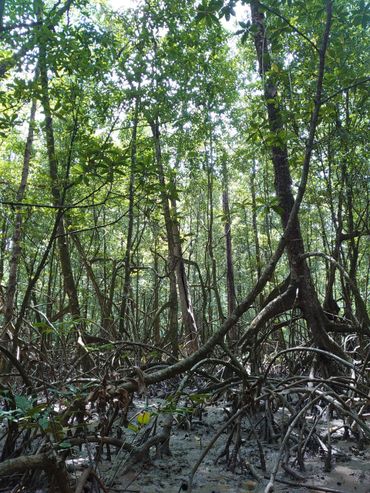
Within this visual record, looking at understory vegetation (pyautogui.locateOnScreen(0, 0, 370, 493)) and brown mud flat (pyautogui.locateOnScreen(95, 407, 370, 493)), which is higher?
understory vegetation (pyautogui.locateOnScreen(0, 0, 370, 493))

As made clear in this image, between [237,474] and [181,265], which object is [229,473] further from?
[181,265]

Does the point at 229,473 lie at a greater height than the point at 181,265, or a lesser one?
lesser

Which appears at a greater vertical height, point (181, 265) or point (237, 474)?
point (181, 265)

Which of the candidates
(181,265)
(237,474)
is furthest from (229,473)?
(181,265)

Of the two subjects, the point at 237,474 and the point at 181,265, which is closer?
the point at 237,474

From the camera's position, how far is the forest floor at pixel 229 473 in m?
2.38

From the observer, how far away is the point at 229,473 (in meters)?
2.61

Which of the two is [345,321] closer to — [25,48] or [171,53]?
[171,53]

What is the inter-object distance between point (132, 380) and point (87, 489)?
0.58 m

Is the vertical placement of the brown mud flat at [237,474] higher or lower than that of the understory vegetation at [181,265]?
lower

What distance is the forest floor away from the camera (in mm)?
2383

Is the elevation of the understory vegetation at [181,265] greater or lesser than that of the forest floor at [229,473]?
greater

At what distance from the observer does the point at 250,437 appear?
10.8 feet

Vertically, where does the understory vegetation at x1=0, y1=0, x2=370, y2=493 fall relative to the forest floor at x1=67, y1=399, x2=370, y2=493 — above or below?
above
